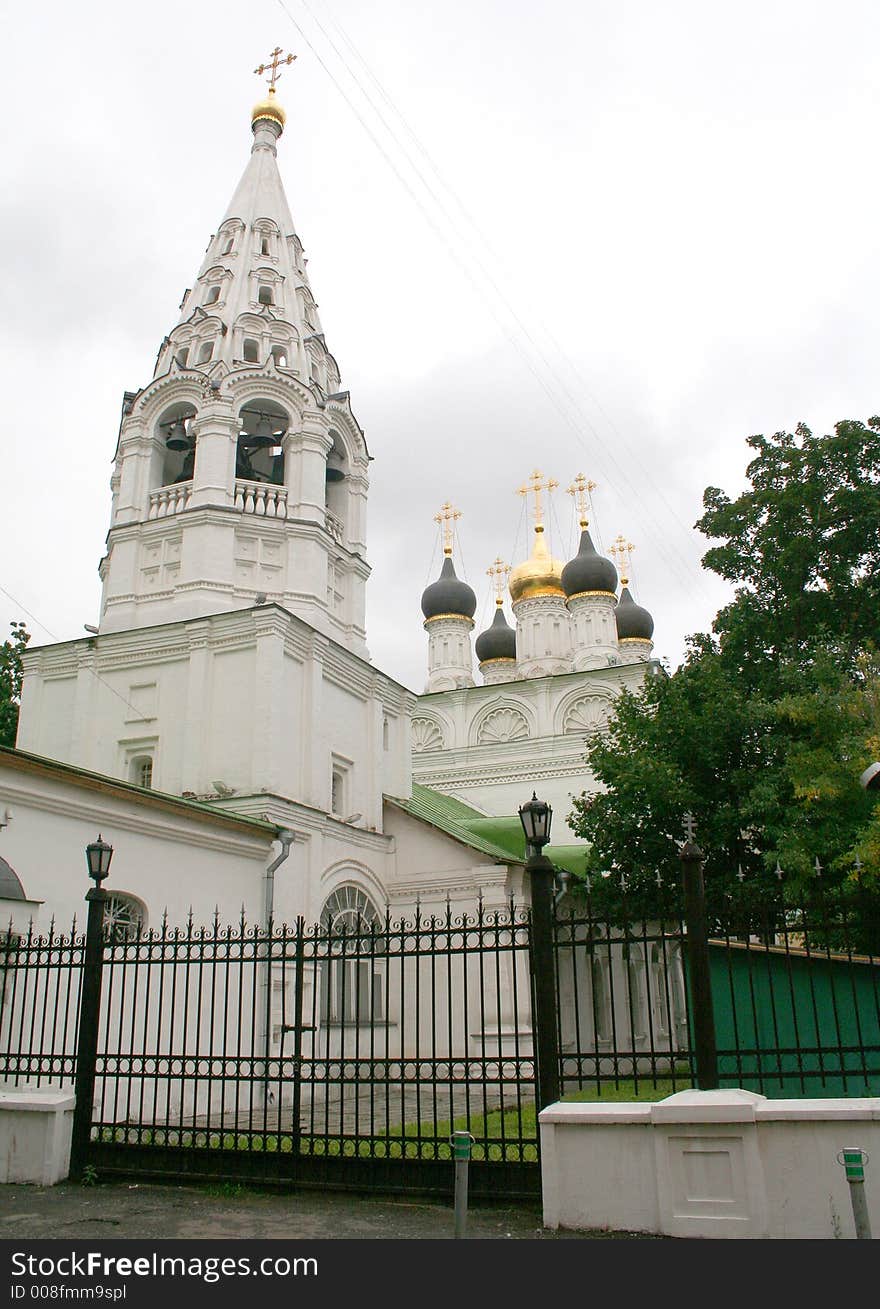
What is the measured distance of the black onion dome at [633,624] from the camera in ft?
144

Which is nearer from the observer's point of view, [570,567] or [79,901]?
[79,901]

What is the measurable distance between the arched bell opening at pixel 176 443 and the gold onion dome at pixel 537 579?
2294cm

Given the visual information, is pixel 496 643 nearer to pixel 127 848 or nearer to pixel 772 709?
pixel 772 709

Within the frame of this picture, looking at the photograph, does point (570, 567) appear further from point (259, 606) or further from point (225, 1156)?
point (225, 1156)

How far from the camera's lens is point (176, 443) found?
69.9 ft

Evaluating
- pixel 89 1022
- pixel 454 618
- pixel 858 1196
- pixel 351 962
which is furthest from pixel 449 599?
pixel 858 1196

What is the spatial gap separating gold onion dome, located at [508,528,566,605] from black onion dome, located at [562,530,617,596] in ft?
5.74

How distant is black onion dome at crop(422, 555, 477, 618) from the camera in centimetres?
4475

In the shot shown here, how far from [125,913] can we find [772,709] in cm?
1128

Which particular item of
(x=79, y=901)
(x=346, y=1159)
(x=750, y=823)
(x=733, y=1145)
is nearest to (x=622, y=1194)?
(x=733, y=1145)

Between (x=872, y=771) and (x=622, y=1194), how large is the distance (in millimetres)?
3223

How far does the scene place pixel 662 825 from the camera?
19906 mm
